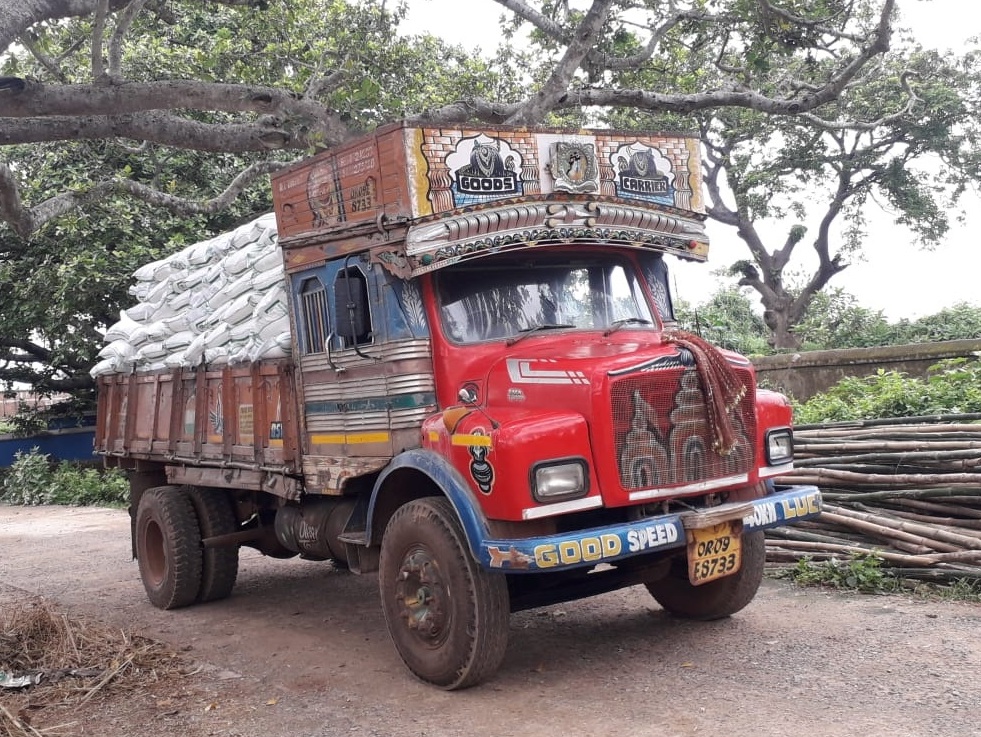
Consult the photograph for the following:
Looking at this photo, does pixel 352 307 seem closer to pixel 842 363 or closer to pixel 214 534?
pixel 214 534

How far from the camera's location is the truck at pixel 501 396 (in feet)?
16.0

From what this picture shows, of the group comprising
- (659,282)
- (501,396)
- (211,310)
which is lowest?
(501,396)

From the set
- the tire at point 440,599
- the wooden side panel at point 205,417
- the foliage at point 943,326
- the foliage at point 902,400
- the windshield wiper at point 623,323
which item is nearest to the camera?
the tire at point 440,599

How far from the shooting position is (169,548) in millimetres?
7820

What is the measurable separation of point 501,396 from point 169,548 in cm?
385

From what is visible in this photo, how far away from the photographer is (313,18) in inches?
456

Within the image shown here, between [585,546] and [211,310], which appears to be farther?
[211,310]

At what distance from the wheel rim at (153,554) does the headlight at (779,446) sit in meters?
5.03

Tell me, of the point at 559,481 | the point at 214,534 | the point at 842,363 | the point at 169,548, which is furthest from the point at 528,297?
the point at 842,363

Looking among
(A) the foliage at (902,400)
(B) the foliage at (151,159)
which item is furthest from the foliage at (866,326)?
(B) the foliage at (151,159)

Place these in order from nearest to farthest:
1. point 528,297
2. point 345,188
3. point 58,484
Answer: point 528,297 → point 345,188 → point 58,484

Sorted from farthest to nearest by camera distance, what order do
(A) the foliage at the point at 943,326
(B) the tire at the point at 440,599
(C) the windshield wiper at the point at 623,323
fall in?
1. (A) the foliage at the point at 943,326
2. (C) the windshield wiper at the point at 623,323
3. (B) the tire at the point at 440,599

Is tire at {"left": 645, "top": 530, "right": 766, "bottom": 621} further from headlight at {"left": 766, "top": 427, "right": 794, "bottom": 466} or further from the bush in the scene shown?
the bush

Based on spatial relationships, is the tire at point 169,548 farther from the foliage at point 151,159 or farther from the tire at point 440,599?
the foliage at point 151,159
